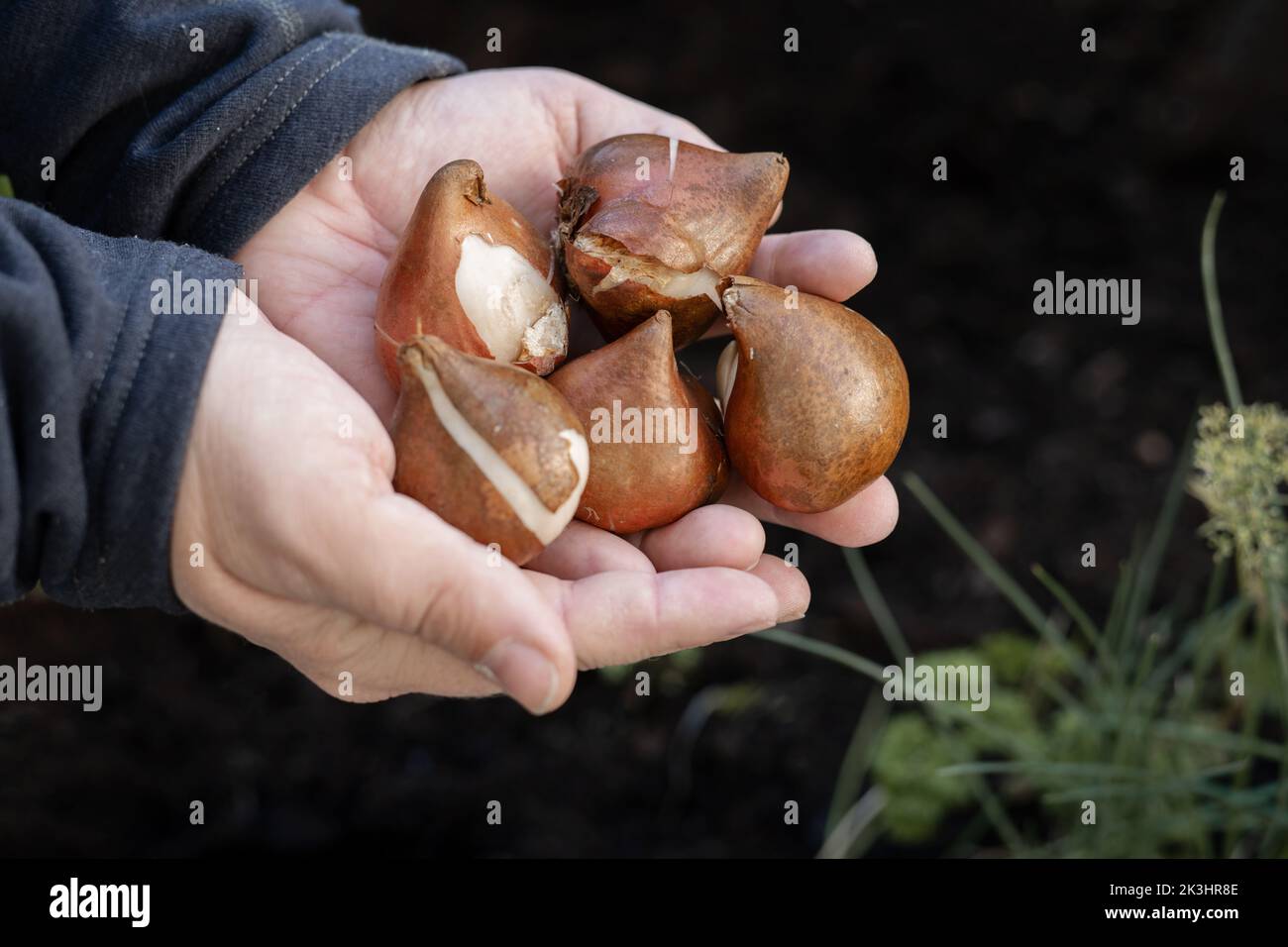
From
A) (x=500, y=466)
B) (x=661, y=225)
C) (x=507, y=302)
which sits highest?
(x=661, y=225)

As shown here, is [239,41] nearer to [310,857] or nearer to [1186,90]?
[310,857]

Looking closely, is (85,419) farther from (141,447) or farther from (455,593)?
(455,593)

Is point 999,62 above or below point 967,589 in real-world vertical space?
above

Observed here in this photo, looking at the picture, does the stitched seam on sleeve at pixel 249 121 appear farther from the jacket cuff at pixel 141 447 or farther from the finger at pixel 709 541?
the finger at pixel 709 541

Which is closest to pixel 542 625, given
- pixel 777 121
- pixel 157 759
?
pixel 157 759

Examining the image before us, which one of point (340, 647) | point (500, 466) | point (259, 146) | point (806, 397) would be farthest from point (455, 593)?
point (259, 146)

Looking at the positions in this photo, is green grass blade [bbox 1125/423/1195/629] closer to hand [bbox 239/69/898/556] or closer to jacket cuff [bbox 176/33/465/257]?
hand [bbox 239/69/898/556]

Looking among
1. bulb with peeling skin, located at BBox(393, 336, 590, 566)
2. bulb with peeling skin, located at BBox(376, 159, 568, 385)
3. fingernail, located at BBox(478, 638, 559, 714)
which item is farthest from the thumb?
bulb with peeling skin, located at BBox(376, 159, 568, 385)
